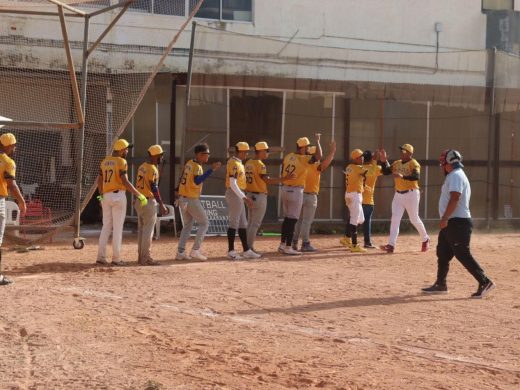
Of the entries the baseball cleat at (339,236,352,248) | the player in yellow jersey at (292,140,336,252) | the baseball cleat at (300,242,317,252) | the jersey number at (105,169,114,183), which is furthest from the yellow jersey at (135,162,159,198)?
the baseball cleat at (339,236,352,248)

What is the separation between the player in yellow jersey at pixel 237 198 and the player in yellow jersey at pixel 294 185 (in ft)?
2.68

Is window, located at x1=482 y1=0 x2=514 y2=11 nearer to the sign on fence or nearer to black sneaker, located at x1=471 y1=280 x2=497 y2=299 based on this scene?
the sign on fence

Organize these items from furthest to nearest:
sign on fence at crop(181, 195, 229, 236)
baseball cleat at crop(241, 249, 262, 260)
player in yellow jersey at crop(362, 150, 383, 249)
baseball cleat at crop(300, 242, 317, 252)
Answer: sign on fence at crop(181, 195, 229, 236) → player in yellow jersey at crop(362, 150, 383, 249) → baseball cleat at crop(300, 242, 317, 252) → baseball cleat at crop(241, 249, 262, 260)

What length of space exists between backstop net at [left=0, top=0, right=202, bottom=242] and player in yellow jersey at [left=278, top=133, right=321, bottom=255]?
2787 millimetres

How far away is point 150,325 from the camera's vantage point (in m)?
8.20

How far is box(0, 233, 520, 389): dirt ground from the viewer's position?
21.4 ft

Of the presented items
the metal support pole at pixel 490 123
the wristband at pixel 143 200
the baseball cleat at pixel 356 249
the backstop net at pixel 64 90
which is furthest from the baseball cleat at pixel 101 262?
the metal support pole at pixel 490 123

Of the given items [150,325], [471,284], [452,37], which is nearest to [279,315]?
[150,325]

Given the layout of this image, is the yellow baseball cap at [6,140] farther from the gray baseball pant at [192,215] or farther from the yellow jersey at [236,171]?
the yellow jersey at [236,171]

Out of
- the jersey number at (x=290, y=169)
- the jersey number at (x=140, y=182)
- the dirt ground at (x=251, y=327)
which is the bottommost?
the dirt ground at (x=251, y=327)

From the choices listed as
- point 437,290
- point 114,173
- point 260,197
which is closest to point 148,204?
point 114,173

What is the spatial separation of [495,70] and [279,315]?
1292 cm

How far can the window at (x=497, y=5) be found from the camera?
24172 millimetres

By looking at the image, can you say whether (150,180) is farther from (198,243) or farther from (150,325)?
(150,325)
